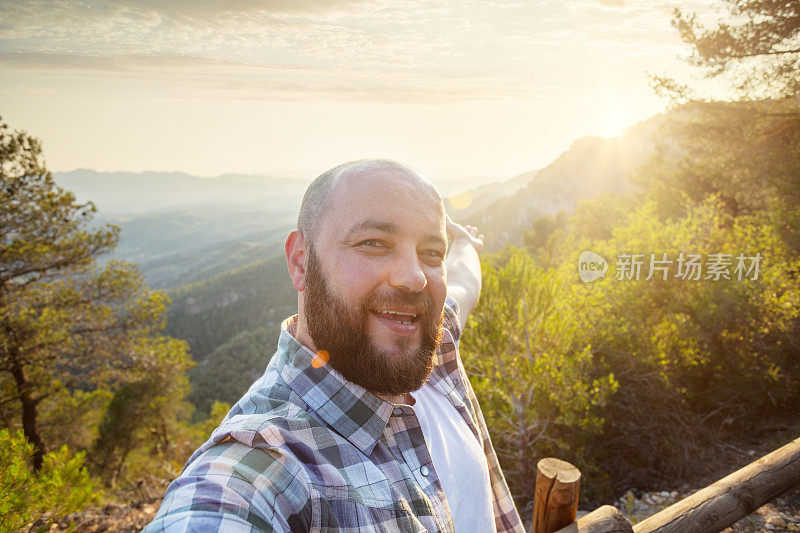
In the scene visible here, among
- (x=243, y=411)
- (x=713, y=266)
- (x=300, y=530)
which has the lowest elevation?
(x=713, y=266)

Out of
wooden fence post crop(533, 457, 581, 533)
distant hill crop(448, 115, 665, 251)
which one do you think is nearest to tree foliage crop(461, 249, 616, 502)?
wooden fence post crop(533, 457, 581, 533)

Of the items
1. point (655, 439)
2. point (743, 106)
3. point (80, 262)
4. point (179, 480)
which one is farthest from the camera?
point (743, 106)

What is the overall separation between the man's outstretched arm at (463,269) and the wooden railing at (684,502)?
115cm

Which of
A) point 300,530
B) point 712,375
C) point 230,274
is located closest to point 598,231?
point 712,375

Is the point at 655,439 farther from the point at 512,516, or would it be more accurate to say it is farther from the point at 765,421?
the point at 512,516

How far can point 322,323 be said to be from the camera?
4.70ft

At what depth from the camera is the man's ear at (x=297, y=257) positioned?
1.61 metres

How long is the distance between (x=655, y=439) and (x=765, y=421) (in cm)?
232

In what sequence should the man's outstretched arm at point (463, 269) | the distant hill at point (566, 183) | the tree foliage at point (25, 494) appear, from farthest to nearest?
the distant hill at point (566, 183)
the tree foliage at point (25, 494)
the man's outstretched arm at point (463, 269)

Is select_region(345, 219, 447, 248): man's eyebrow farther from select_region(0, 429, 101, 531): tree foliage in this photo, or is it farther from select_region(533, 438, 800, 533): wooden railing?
select_region(0, 429, 101, 531): tree foliage

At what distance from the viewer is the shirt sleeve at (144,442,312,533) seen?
86cm
